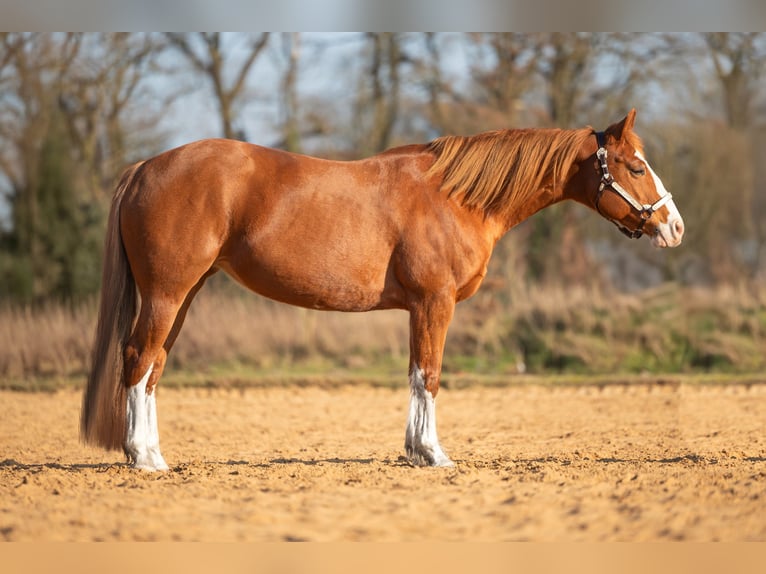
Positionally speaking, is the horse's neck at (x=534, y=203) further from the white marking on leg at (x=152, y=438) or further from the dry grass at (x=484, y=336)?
the dry grass at (x=484, y=336)

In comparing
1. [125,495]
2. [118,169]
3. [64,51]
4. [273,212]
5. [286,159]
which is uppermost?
[64,51]

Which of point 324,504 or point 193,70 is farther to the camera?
point 193,70

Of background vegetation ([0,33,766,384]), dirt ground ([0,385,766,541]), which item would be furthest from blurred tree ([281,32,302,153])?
dirt ground ([0,385,766,541])

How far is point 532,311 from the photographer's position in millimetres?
12102

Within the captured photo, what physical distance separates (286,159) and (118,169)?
31.7 ft

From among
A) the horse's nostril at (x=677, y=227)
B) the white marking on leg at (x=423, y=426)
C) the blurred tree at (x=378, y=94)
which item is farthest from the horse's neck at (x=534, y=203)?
the blurred tree at (x=378, y=94)

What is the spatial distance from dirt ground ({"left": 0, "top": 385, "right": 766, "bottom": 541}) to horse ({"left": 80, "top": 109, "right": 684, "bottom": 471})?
0.54 metres

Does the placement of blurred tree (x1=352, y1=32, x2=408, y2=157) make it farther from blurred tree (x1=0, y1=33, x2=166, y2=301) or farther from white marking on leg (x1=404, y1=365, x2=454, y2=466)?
white marking on leg (x1=404, y1=365, x2=454, y2=466)

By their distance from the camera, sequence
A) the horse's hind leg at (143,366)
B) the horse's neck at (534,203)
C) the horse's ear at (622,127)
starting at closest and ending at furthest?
the horse's hind leg at (143,366)
the horse's ear at (622,127)
the horse's neck at (534,203)

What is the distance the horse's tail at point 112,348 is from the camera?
16.2 ft

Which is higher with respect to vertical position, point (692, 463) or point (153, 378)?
point (153, 378)

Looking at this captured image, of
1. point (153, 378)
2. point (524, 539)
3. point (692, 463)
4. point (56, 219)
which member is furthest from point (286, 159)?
point (56, 219)

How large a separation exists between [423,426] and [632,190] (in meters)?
2.05
